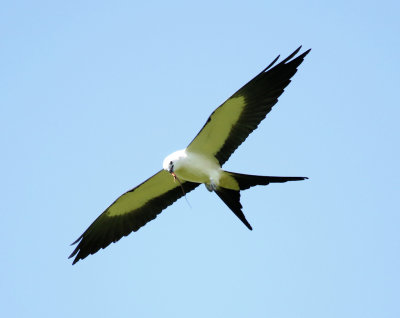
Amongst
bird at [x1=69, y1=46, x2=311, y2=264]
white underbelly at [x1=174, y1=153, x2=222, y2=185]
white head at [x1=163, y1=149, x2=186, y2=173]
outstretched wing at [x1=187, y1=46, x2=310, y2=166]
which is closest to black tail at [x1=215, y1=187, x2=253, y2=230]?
bird at [x1=69, y1=46, x2=311, y2=264]

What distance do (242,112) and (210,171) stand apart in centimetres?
104

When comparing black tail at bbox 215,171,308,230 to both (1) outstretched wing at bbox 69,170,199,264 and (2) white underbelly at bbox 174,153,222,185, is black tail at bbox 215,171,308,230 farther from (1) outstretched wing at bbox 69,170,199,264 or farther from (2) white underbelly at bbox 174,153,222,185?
(1) outstretched wing at bbox 69,170,199,264

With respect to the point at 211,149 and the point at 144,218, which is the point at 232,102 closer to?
the point at 211,149

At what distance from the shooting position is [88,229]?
11945 mm

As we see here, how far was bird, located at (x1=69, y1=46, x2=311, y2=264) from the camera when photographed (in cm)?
1047

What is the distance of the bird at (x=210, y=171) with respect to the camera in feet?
34.3

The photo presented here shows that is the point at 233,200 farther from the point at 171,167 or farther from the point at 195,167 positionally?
the point at 171,167

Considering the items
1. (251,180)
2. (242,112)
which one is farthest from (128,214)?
(242,112)

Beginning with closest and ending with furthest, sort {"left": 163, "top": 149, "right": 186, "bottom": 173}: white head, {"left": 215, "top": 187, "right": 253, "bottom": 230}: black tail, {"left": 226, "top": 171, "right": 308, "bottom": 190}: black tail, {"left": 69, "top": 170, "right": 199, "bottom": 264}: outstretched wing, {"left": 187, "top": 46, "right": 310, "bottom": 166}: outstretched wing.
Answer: {"left": 226, "top": 171, "right": 308, "bottom": 190}: black tail
{"left": 187, "top": 46, "right": 310, "bottom": 166}: outstretched wing
{"left": 163, "top": 149, "right": 186, "bottom": 173}: white head
{"left": 215, "top": 187, "right": 253, "bottom": 230}: black tail
{"left": 69, "top": 170, "right": 199, "bottom": 264}: outstretched wing

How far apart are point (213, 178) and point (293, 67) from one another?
6.80 feet

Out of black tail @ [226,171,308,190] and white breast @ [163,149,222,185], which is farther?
white breast @ [163,149,222,185]

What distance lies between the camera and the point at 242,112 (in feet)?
35.0

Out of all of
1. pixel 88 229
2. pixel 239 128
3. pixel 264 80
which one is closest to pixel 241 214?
pixel 239 128

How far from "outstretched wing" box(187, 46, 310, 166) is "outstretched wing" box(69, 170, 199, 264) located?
0.95 m
